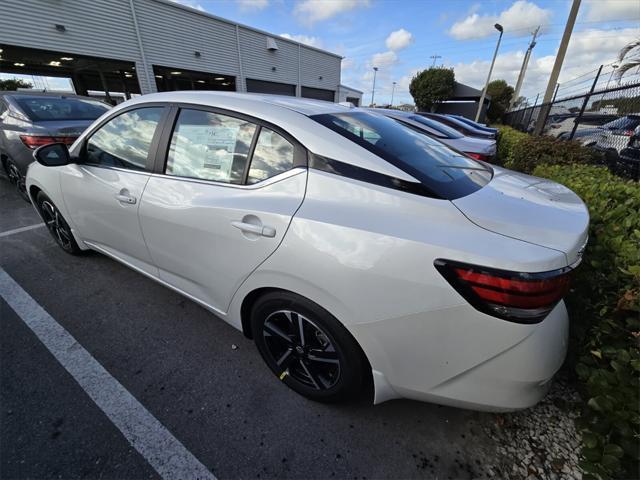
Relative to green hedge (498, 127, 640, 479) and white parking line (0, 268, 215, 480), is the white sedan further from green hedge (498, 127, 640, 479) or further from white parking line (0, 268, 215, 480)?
white parking line (0, 268, 215, 480)

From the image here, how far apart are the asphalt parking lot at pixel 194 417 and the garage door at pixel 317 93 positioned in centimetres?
2142

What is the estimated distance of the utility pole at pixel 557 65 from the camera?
9789 mm

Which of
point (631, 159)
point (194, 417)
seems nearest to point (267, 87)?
point (631, 159)

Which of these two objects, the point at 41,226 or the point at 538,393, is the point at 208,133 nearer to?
the point at 538,393

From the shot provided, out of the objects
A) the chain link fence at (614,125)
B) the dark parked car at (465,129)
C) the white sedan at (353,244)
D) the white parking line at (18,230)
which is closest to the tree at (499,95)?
the chain link fence at (614,125)

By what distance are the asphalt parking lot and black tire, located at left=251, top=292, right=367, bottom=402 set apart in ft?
0.51

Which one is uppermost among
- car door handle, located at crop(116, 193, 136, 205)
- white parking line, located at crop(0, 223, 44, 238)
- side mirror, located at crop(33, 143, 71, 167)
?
side mirror, located at crop(33, 143, 71, 167)

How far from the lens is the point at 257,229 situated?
151 centimetres

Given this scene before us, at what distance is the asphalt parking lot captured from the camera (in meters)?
1.49

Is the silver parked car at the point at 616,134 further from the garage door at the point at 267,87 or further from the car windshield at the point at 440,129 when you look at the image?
the garage door at the point at 267,87

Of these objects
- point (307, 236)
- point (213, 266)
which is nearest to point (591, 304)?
point (307, 236)

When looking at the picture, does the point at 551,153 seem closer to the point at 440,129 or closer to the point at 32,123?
the point at 440,129

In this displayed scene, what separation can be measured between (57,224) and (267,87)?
1820 cm

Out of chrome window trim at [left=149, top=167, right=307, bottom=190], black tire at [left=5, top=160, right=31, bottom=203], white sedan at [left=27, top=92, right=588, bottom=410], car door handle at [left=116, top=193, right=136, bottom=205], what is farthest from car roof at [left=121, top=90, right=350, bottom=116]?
black tire at [left=5, top=160, right=31, bottom=203]
